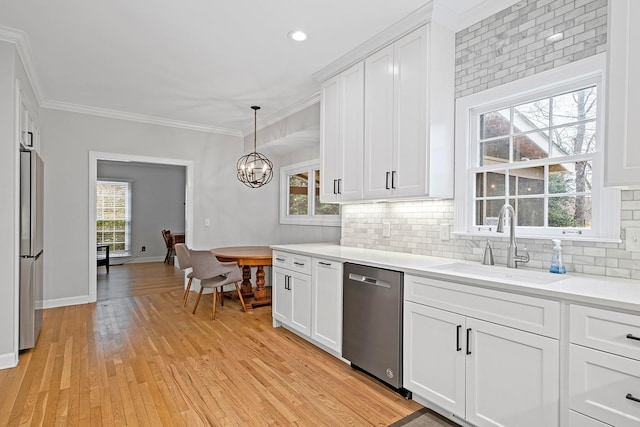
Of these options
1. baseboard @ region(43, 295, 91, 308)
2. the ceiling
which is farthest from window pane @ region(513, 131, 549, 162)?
baseboard @ region(43, 295, 91, 308)

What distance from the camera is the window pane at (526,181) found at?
2.34m

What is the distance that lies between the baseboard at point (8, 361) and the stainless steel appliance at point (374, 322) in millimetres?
2571

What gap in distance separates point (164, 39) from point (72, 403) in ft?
8.81

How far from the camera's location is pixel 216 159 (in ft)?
18.6

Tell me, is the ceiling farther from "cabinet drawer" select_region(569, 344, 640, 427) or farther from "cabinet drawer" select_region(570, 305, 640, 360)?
"cabinet drawer" select_region(569, 344, 640, 427)

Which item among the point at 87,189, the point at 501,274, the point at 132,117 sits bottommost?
the point at 501,274

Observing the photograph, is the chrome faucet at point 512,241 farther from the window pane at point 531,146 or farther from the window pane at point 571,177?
the window pane at point 531,146

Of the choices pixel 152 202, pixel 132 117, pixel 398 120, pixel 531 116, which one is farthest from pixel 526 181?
pixel 152 202

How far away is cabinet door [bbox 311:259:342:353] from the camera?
284cm

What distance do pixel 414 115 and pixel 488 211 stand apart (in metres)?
0.89

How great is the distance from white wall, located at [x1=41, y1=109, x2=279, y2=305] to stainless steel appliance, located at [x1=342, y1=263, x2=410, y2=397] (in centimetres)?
347

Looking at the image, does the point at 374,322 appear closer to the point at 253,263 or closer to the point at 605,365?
the point at 605,365

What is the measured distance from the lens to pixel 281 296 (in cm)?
364

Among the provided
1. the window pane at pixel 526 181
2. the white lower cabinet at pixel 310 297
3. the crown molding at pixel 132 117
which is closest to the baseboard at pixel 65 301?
the crown molding at pixel 132 117
